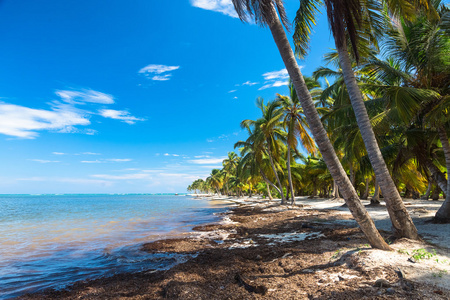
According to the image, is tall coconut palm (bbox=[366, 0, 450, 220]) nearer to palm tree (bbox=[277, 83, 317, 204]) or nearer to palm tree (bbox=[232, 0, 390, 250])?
palm tree (bbox=[232, 0, 390, 250])

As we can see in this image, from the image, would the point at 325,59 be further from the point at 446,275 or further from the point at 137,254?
the point at 137,254

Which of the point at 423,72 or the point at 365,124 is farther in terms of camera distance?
the point at 423,72

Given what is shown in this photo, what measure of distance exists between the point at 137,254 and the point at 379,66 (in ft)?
38.2

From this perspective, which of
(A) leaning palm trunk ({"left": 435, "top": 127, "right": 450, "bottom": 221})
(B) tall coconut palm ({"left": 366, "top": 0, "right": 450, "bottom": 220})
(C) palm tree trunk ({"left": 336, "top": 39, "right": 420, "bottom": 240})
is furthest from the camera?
(A) leaning palm trunk ({"left": 435, "top": 127, "right": 450, "bottom": 221})

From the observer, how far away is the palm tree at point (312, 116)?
17.0ft

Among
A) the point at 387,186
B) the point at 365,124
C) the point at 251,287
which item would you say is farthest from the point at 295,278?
the point at 365,124

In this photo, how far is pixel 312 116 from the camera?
211 inches

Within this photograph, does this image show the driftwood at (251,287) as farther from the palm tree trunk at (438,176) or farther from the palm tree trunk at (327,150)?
the palm tree trunk at (438,176)

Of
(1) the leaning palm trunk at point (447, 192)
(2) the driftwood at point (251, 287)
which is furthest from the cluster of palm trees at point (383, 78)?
(2) the driftwood at point (251, 287)

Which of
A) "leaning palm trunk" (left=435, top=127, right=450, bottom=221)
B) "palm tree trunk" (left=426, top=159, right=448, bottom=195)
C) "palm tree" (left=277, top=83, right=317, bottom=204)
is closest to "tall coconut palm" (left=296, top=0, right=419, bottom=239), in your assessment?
"leaning palm trunk" (left=435, top=127, right=450, bottom=221)

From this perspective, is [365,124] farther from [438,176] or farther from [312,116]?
[438,176]

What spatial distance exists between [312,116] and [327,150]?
0.85 metres

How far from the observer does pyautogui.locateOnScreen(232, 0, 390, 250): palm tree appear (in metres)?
5.18

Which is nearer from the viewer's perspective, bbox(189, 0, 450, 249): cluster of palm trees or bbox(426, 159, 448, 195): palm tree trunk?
bbox(189, 0, 450, 249): cluster of palm trees
